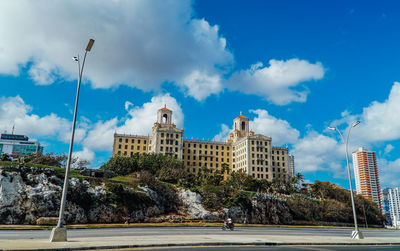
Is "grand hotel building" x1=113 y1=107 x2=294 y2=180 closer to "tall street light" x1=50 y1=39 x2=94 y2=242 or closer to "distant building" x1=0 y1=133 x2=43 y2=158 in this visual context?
"tall street light" x1=50 y1=39 x2=94 y2=242

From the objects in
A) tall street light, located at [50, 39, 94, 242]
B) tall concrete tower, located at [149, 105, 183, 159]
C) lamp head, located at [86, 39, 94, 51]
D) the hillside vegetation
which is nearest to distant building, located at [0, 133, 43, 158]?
tall concrete tower, located at [149, 105, 183, 159]

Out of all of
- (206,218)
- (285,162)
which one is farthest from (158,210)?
(285,162)

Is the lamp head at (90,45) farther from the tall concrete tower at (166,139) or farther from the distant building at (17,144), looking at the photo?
the distant building at (17,144)

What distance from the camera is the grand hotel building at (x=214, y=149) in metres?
100

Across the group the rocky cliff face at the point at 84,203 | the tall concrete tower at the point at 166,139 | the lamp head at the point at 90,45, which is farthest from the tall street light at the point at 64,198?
the tall concrete tower at the point at 166,139

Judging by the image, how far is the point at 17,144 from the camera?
596 feet

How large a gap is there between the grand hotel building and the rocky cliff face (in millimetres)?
40151

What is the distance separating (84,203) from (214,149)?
70.4m

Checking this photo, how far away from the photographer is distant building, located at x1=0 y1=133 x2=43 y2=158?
178 m

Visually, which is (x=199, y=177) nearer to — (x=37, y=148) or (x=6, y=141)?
(x=37, y=148)

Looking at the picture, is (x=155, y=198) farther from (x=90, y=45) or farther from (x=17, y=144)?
(x=17, y=144)

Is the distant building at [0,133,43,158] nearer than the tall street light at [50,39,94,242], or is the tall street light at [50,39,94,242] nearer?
the tall street light at [50,39,94,242]

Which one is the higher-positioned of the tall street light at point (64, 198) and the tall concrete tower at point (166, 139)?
the tall concrete tower at point (166, 139)

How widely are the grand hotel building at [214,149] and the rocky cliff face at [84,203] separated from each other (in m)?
40.2
